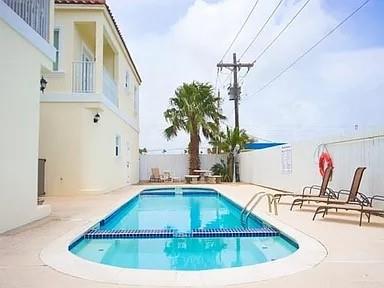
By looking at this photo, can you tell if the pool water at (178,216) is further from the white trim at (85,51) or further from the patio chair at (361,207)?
the white trim at (85,51)

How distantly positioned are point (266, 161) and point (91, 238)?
580 inches

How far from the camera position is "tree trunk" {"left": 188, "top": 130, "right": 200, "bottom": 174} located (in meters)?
28.8

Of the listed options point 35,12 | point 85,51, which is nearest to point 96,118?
point 85,51

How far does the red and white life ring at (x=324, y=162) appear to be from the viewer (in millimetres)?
13688

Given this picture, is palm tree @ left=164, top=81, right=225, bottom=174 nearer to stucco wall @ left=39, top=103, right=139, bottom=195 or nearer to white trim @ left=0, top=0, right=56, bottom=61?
stucco wall @ left=39, top=103, right=139, bottom=195

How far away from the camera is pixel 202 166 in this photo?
30703 mm

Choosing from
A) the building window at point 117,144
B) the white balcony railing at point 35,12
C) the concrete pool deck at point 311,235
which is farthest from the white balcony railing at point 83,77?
the concrete pool deck at point 311,235

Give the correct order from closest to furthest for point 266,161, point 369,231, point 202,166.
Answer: point 369,231 < point 266,161 < point 202,166

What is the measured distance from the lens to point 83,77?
16484 millimetres

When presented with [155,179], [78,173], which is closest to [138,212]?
[78,173]

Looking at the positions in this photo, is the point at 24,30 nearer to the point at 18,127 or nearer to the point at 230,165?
the point at 18,127

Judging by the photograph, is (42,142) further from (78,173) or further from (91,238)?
(91,238)

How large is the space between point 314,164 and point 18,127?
1032 centimetres

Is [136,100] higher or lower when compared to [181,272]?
higher
